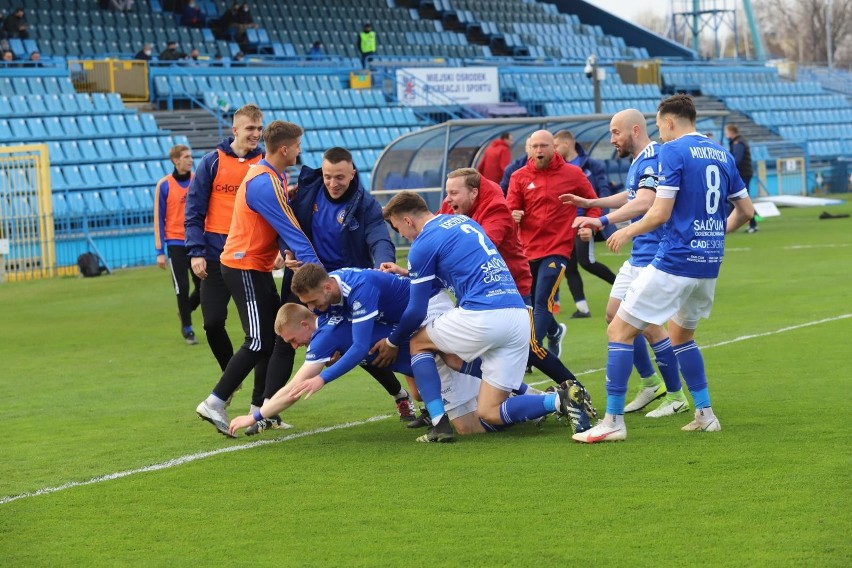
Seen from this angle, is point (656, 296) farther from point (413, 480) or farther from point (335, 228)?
point (335, 228)

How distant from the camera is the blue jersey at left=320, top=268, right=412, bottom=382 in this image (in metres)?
7.17

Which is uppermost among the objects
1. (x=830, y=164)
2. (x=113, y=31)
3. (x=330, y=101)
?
(x=113, y=31)

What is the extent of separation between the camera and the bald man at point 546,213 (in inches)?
415

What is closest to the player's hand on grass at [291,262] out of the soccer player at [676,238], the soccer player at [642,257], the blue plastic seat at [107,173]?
the soccer player at [642,257]

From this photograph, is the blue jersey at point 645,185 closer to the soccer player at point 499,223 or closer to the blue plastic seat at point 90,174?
the soccer player at point 499,223

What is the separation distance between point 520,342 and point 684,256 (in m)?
1.06

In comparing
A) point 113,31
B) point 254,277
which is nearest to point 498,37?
point 113,31

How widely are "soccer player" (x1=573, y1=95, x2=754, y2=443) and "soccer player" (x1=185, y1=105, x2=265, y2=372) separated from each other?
118 inches

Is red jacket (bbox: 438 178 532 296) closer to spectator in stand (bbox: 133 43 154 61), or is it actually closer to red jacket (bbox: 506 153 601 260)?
red jacket (bbox: 506 153 601 260)

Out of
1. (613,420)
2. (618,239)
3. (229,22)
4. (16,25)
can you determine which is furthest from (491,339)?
(229,22)

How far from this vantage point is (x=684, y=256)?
7117 millimetres

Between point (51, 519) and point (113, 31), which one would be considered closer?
point (51, 519)

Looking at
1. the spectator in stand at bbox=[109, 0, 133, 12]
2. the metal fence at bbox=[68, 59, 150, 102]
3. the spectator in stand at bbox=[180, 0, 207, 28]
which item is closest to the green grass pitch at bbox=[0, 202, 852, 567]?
the metal fence at bbox=[68, 59, 150, 102]

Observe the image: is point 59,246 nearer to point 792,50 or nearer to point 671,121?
point 671,121
